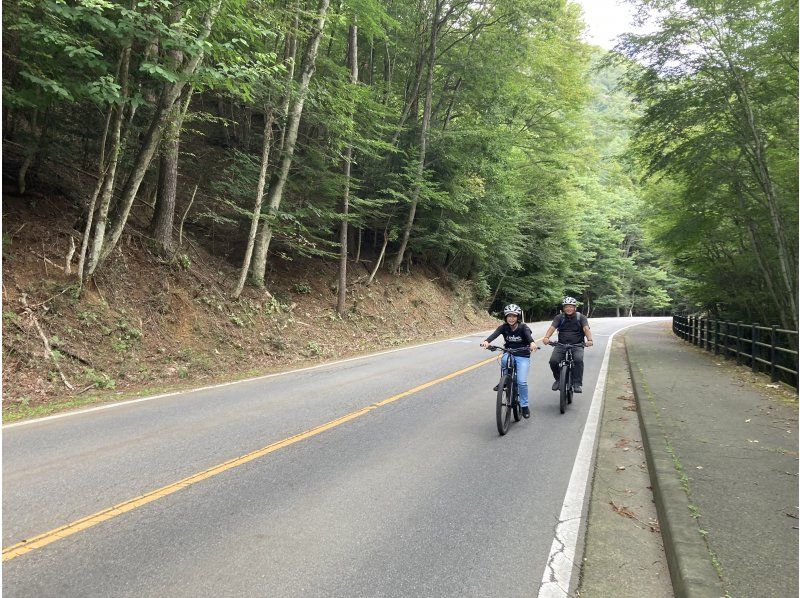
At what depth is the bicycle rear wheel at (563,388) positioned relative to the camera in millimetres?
7674

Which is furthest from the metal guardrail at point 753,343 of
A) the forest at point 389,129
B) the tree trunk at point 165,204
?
the tree trunk at point 165,204

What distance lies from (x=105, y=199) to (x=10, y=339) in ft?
10.7

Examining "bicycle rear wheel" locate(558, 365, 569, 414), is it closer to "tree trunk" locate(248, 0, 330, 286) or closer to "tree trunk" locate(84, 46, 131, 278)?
"tree trunk" locate(84, 46, 131, 278)

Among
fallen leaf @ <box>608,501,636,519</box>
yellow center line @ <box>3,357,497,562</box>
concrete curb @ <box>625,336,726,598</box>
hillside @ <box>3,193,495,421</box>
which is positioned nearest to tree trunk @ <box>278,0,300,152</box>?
hillside @ <box>3,193,495,421</box>

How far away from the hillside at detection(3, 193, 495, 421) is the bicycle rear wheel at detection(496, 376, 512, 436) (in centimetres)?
629

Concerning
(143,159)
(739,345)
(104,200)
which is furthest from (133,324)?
(739,345)

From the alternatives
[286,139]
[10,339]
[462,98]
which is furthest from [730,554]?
[462,98]

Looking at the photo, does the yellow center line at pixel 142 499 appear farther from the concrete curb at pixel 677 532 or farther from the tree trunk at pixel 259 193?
the tree trunk at pixel 259 193

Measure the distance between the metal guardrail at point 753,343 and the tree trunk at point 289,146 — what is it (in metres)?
12.8

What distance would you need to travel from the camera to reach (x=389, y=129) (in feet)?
59.6

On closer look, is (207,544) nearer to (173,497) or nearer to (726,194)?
(173,497)

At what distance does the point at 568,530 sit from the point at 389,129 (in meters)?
16.5

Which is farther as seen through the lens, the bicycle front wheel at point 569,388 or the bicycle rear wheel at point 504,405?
the bicycle front wheel at point 569,388

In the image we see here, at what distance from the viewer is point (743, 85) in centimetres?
1086
